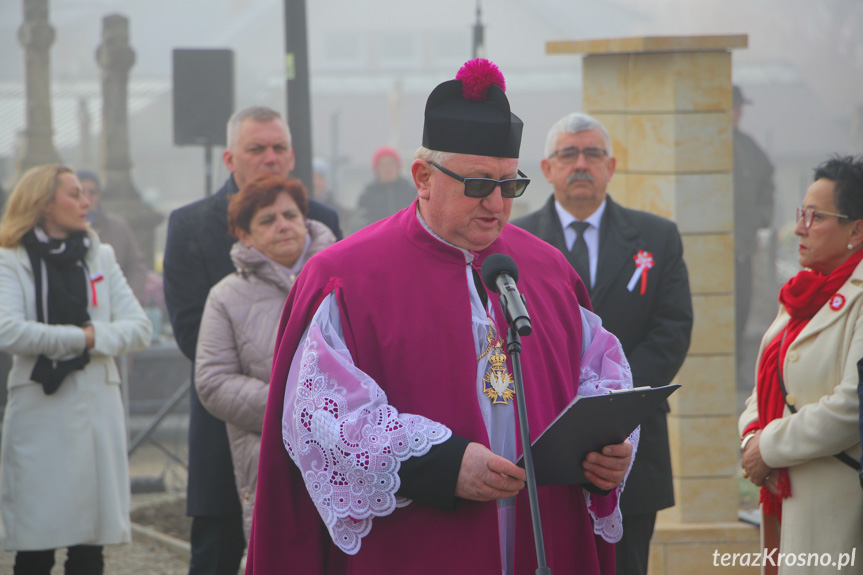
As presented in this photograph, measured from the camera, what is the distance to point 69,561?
5.21 meters

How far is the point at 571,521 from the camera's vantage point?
3.06 m

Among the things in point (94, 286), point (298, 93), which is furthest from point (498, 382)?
point (298, 93)

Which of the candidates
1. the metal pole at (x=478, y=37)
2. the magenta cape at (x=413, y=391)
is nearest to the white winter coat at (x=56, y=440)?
the magenta cape at (x=413, y=391)

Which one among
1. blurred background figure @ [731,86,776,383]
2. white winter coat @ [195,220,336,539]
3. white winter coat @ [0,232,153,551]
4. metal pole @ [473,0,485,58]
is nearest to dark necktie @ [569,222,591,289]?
white winter coat @ [195,220,336,539]

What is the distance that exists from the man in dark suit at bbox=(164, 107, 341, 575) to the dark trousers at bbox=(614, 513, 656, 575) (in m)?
1.57

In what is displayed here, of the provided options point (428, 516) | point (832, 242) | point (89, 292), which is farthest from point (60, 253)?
point (832, 242)

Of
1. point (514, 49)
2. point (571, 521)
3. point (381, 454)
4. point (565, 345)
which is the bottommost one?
point (571, 521)

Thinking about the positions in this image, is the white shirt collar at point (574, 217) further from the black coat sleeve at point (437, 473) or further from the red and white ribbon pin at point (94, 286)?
the red and white ribbon pin at point (94, 286)

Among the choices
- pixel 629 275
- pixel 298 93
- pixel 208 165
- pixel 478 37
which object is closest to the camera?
pixel 629 275

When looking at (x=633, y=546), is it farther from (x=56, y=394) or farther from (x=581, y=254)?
(x=56, y=394)

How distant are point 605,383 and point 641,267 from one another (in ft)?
4.85

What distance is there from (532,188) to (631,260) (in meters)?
28.4

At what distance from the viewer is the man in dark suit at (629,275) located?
4.39 metres

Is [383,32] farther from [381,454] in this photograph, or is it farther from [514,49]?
[381,454]
